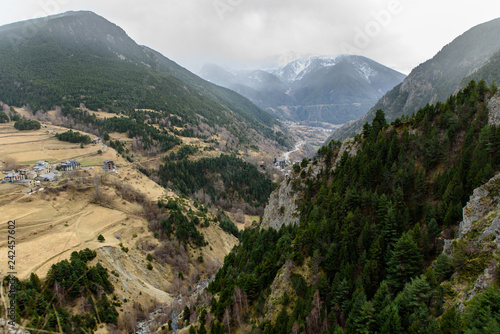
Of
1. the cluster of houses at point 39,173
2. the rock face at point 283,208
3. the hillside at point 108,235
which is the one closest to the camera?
the hillside at point 108,235

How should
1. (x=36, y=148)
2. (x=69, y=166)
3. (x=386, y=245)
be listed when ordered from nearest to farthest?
(x=386, y=245)
(x=69, y=166)
(x=36, y=148)

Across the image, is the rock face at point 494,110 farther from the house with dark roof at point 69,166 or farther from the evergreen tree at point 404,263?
the house with dark roof at point 69,166

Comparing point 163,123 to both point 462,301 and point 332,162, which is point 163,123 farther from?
point 462,301

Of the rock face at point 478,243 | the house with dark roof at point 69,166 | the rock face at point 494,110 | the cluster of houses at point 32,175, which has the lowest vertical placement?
the cluster of houses at point 32,175

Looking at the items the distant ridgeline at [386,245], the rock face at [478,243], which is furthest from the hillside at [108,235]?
the rock face at [478,243]

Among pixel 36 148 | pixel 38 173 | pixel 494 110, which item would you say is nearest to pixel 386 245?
pixel 494 110

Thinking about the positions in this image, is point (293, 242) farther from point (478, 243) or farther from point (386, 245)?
point (478, 243)
